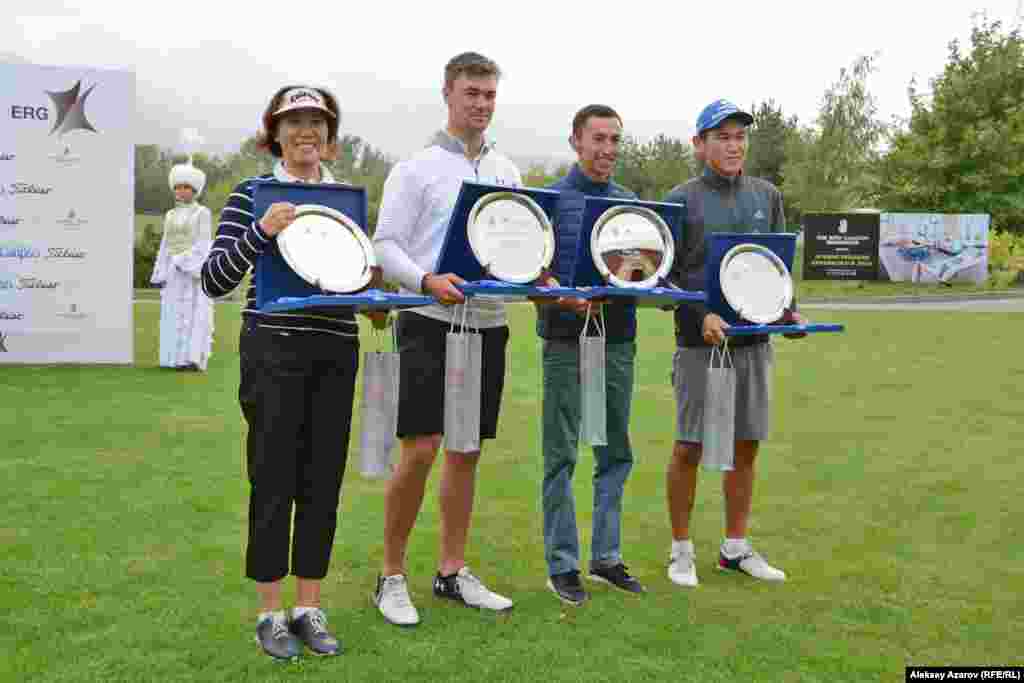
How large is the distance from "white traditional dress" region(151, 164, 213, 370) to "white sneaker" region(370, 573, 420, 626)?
8.96 m

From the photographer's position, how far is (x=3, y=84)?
12.8 metres

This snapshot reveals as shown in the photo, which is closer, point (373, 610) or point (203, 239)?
point (373, 610)

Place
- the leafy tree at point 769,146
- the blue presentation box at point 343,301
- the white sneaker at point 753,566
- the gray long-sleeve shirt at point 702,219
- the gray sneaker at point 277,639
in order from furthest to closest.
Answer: the leafy tree at point 769,146 → the white sneaker at point 753,566 → the gray long-sleeve shirt at point 702,219 → the gray sneaker at point 277,639 → the blue presentation box at point 343,301

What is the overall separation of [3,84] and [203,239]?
282 centimetres

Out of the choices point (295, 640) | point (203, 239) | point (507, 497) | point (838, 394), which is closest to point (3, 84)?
point (203, 239)

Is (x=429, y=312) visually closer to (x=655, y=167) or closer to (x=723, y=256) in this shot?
(x=723, y=256)

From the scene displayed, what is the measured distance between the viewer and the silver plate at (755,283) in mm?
4957

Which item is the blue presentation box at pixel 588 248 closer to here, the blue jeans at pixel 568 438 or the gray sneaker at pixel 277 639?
the blue jeans at pixel 568 438

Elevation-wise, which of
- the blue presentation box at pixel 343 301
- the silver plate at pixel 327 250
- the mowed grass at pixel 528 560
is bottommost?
the mowed grass at pixel 528 560

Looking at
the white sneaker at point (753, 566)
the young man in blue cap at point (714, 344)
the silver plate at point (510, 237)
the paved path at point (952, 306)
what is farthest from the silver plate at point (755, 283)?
the paved path at point (952, 306)

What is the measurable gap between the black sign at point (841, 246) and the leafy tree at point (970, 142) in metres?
11.3

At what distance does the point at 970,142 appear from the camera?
42938 millimetres

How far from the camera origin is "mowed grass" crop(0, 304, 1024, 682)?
4.19 meters

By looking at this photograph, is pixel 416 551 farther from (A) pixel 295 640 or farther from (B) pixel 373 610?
(A) pixel 295 640
